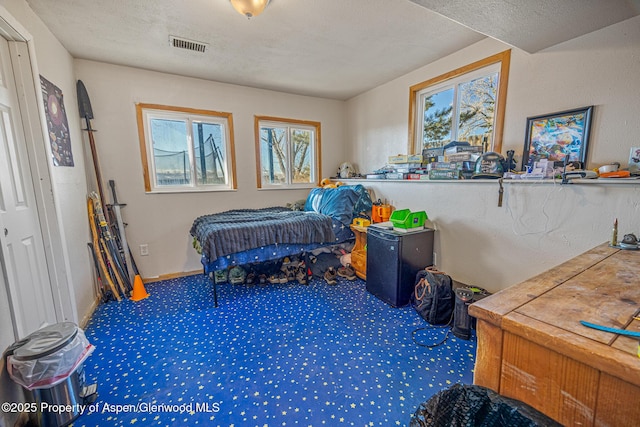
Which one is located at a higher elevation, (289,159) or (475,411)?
(289,159)

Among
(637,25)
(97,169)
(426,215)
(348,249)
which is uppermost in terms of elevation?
(637,25)

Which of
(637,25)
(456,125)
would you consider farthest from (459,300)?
(637,25)

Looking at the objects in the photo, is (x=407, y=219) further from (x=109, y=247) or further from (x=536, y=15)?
(x=109, y=247)

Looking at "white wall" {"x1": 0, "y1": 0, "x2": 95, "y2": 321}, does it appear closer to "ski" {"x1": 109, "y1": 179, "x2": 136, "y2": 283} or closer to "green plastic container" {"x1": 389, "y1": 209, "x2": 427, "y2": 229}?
"ski" {"x1": 109, "y1": 179, "x2": 136, "y2": 283}

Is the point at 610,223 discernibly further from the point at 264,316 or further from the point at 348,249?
the point at 264,316

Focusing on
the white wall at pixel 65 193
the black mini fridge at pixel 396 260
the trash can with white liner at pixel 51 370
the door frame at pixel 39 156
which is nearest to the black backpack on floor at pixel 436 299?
the black mini fridge at pixel 396 260

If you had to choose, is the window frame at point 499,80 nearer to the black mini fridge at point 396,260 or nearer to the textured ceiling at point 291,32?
the textured ceiling at point 291,32

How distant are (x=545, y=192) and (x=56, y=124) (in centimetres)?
388

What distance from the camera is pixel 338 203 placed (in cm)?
320

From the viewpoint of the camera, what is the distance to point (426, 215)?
104 inches

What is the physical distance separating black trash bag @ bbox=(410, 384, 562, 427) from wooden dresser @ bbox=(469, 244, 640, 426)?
0.06m

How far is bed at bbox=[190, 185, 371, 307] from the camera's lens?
2.44 metres

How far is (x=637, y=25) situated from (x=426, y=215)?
5.98ft

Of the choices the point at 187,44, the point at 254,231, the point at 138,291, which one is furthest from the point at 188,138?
the point at 138,291
